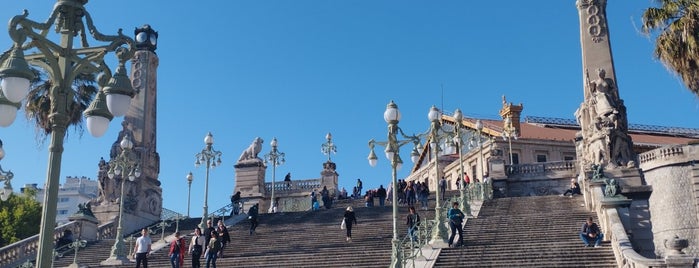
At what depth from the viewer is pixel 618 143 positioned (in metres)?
27.4

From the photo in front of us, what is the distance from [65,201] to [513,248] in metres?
111

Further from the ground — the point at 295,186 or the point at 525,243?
the point at 295,186

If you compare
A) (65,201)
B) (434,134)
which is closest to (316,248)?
(434,134)

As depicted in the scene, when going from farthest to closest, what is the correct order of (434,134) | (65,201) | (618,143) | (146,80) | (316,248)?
(65,201) → (146,80) → (618,143) → (316,248) → (434,134)

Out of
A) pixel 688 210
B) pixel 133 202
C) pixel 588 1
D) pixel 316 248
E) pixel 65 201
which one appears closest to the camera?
pixel 316 248

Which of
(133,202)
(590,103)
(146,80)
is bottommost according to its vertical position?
(133,202)

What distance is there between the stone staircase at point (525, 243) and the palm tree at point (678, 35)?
5200mm

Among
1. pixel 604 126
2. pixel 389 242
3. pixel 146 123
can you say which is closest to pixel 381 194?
pixel 604 126

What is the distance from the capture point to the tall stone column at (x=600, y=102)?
27.4 m

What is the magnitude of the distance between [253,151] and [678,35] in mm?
28402

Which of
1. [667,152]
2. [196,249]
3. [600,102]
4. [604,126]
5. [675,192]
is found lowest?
[196,249]

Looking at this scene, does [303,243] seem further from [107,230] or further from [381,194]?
[107,230]

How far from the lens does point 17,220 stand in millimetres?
49344

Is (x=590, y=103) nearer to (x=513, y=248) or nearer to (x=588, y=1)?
(x=588, y=1)
